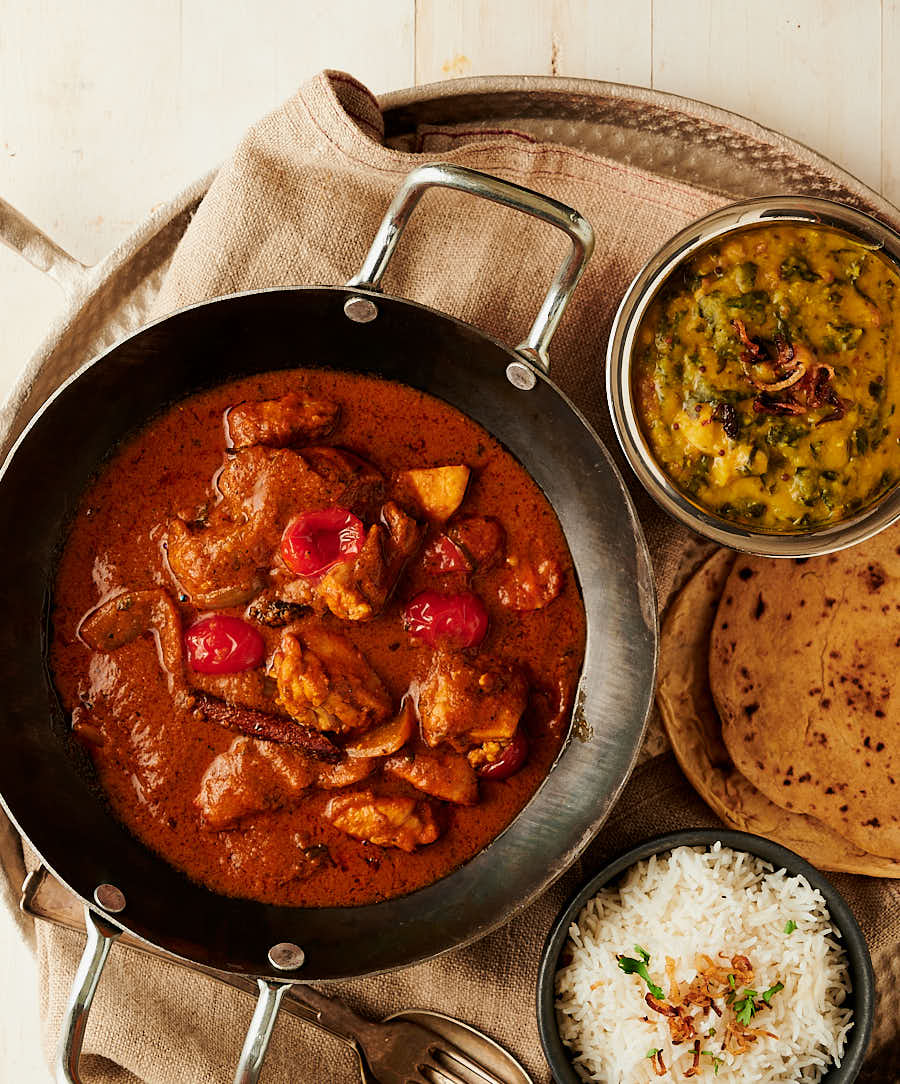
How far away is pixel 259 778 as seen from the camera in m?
3.07

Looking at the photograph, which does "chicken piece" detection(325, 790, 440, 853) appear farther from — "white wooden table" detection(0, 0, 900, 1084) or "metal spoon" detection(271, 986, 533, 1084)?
"white wooden table" detection(0, 0, 900, 1084)

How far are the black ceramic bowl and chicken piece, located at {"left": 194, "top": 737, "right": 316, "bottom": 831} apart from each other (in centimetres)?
93

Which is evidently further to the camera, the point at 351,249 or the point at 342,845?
the point at 351,249

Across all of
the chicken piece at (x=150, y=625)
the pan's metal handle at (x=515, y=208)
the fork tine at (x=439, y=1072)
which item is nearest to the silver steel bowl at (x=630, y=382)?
the pan's metal handle at (x=515, y=208)

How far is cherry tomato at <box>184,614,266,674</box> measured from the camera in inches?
120

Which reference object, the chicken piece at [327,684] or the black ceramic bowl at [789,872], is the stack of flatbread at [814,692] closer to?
the black ceramic bowl at [789,872]

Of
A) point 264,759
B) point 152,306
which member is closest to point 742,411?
point 264,759

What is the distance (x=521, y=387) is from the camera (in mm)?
3139

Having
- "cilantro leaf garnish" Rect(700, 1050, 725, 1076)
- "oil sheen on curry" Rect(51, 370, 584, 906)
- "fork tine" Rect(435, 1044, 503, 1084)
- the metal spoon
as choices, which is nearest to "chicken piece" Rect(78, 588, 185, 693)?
"oil sheen on curry" Rect(51, 370, 584, 906)

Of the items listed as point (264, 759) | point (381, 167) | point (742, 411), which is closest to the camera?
point (742, 411)

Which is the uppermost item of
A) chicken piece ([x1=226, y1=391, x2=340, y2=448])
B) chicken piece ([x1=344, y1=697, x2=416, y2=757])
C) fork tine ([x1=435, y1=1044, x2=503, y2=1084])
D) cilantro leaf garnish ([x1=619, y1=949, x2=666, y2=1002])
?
chicken piece ([x1=226, y1=391, x2=340, y2=448])

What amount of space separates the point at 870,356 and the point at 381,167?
1.60 metres

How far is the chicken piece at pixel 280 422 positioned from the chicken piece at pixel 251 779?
0.91 meters

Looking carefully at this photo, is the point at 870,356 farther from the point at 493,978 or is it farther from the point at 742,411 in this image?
the point at 493,978
